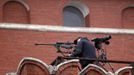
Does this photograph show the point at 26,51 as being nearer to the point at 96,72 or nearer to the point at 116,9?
the point at 116,9

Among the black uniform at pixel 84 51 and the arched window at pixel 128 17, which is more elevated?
the arched window at pixel 128 17

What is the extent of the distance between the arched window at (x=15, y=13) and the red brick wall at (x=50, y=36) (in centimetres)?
18

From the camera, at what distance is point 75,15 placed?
91.6 ft

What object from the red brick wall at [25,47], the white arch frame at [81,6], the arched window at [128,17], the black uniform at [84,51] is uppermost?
the white arch frame at [81,6]

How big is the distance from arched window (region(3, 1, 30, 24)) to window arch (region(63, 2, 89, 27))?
1365 mm

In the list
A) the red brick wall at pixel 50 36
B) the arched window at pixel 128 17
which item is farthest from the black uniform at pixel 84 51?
the arched window at pixel 128 17

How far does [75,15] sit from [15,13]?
2.10m

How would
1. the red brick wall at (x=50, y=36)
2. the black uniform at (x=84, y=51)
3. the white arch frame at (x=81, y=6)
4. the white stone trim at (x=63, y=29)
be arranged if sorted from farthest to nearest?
1. the white arch frame at (x=81, y=6)
2. the white stone trim at (x=63, y=29)
3. the red brick wall at (x=50, y=36)
4. the black uniform at (x=84, y=51)

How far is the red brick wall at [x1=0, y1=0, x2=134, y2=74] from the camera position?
86.6 ft

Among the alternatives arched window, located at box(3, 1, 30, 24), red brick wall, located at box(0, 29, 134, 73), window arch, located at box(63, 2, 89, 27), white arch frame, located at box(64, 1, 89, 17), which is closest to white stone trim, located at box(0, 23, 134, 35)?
red brick wall, located at box(0, 29, 134, 73)

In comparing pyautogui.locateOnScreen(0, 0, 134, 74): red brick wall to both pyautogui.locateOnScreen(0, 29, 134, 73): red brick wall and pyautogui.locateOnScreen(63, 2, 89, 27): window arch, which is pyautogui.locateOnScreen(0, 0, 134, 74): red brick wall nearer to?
pyautogui.locateOnScreen(0, 29, 134, 73): red brick wall

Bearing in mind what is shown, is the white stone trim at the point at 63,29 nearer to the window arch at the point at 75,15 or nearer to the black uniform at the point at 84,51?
the window arch at the point at 75,15

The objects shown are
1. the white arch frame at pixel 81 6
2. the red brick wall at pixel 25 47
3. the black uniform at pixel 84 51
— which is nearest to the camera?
the black uniform at pixel 84 51

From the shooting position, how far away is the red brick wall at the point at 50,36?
26406 millimetres
